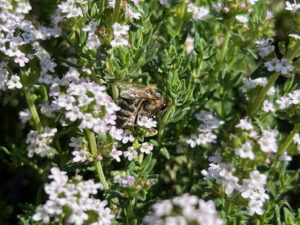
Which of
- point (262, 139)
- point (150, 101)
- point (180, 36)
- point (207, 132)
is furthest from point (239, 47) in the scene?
point (262, 139)

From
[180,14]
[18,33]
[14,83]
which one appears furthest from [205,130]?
[18,33]

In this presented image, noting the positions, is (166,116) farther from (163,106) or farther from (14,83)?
(14,83)

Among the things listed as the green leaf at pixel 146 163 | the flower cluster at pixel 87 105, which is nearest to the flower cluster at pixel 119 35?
the flower cluster at pixel 87 105

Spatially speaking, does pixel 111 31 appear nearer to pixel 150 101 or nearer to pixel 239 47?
pixel 150 101

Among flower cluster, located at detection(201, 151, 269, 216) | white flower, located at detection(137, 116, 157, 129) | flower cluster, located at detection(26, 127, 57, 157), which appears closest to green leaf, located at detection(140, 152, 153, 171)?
white flower, located at detection(137, 116, 157, 129)

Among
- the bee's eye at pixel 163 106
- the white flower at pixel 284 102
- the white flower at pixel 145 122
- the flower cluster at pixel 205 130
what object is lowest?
the flower cluster at pixel 205 130

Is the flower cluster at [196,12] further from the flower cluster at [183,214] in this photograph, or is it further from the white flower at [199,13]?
the flower cluster at [183,214]
